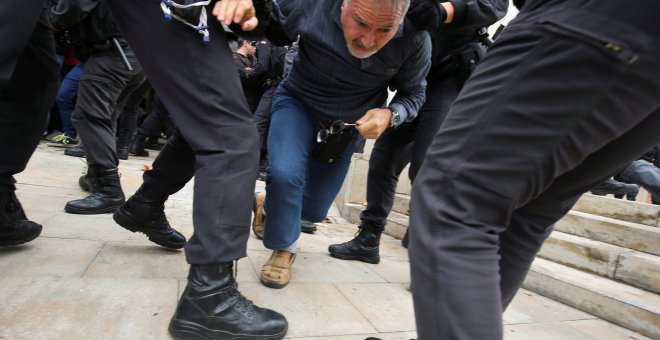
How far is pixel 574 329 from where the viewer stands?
→ 6.91 feet

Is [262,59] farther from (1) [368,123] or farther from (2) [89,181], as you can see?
(1) [368,123]

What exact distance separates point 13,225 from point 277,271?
1.25 metres

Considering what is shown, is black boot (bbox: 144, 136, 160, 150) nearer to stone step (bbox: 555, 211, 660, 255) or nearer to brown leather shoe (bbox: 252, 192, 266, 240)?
brown leather shoe (bbox: 252, 192, 266, 240)

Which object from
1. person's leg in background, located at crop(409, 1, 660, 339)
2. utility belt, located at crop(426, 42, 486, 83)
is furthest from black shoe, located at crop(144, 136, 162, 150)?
person's leg in background, located at crop(409, 1, 660, 339)

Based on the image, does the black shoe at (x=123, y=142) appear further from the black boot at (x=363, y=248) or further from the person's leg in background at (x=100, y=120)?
the black boot at (x=363, y=248)

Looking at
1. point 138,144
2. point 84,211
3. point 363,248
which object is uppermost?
point 363,248

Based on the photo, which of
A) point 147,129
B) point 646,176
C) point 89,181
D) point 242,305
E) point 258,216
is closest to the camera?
point 242,305

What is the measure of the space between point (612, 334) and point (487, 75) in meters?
1.95

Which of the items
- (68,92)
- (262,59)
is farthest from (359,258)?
(68,92)

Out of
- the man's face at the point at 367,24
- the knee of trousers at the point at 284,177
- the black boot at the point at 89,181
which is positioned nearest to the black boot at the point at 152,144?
the black boot at the point at 89,181

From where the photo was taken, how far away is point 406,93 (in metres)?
2.37

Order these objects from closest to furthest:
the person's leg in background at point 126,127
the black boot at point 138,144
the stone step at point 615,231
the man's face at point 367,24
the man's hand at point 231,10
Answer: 1. the man's hand at point 231,10
2. the man's face at point 367,24
3. the stone step at point 615,231
4. the person's leg in background at point 126,127
5. the black boot at point 138,144

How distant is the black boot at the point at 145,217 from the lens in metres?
2.12

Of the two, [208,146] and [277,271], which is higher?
[208,146]
